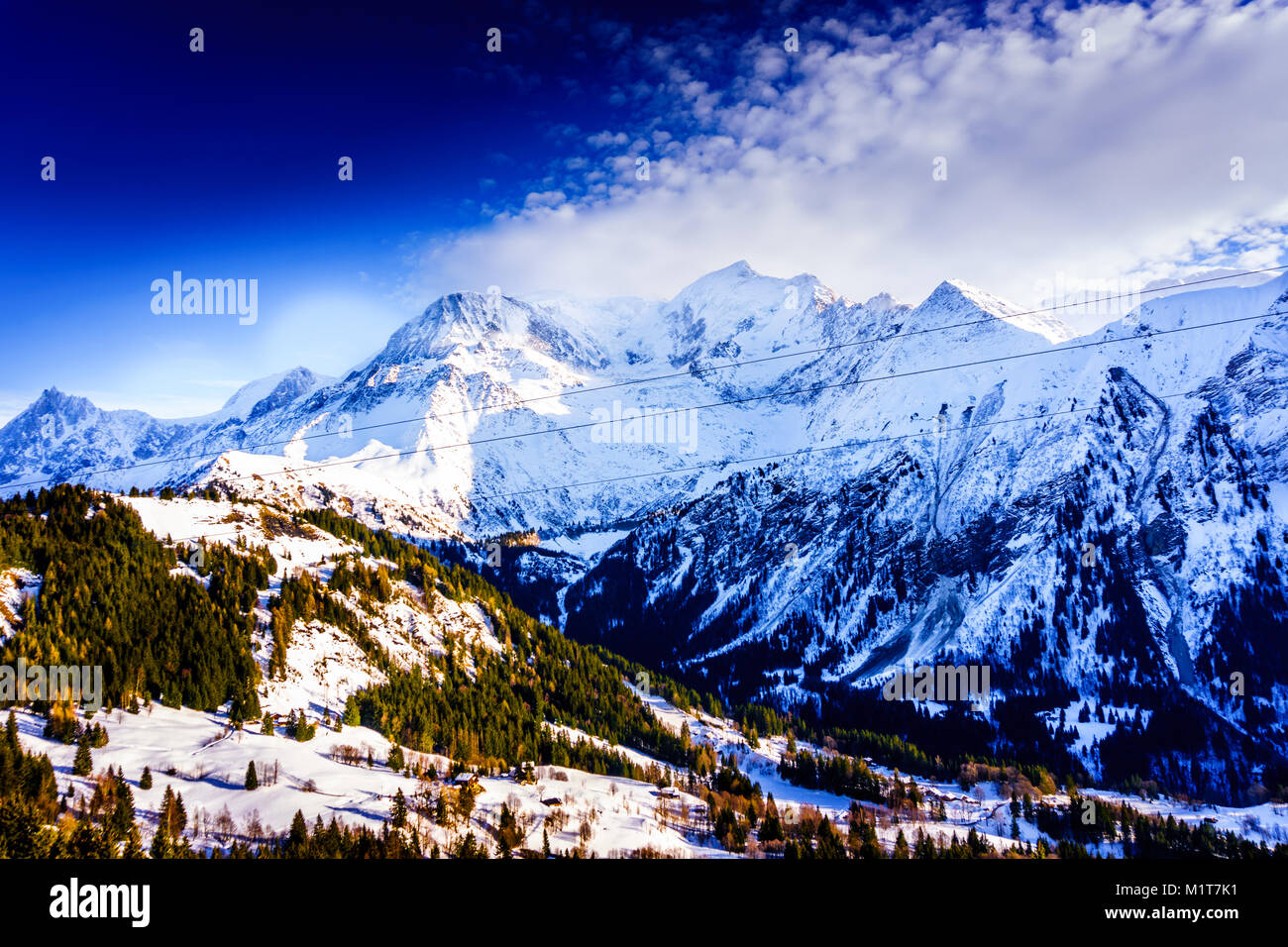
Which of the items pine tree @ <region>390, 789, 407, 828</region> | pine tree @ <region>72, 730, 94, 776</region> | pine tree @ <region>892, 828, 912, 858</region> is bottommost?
pine tree @ <region>892, 828, 912, 858</region>

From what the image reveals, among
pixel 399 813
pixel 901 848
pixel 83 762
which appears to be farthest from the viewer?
pixel 901 848

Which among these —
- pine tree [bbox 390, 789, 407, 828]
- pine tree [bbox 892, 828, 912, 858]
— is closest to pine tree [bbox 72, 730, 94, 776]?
pine tree [bbox 390, 789, 407, 828]


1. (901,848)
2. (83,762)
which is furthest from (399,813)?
(901,848)

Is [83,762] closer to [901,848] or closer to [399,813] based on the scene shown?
[399,813]

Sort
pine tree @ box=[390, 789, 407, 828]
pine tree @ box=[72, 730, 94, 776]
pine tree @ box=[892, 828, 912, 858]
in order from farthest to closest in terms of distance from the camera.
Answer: pine tree @ box=[892, 828, 912, 858] < pine tree @ box=[390, 789, 407, 828] < pine tree @ box=[72, 730, 94, 776]

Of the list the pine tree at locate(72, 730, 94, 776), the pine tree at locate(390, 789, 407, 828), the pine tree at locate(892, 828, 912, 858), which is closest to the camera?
the pine tree at locate(72, 730, 94, 776)

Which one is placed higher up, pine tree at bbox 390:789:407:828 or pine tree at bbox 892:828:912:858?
pine tree at bbox 390:789:407:828

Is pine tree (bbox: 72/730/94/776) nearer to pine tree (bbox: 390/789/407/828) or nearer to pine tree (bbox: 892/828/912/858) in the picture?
pine tree (bbox: 390/789/407/828)

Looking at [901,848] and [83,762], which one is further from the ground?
[83,762]
